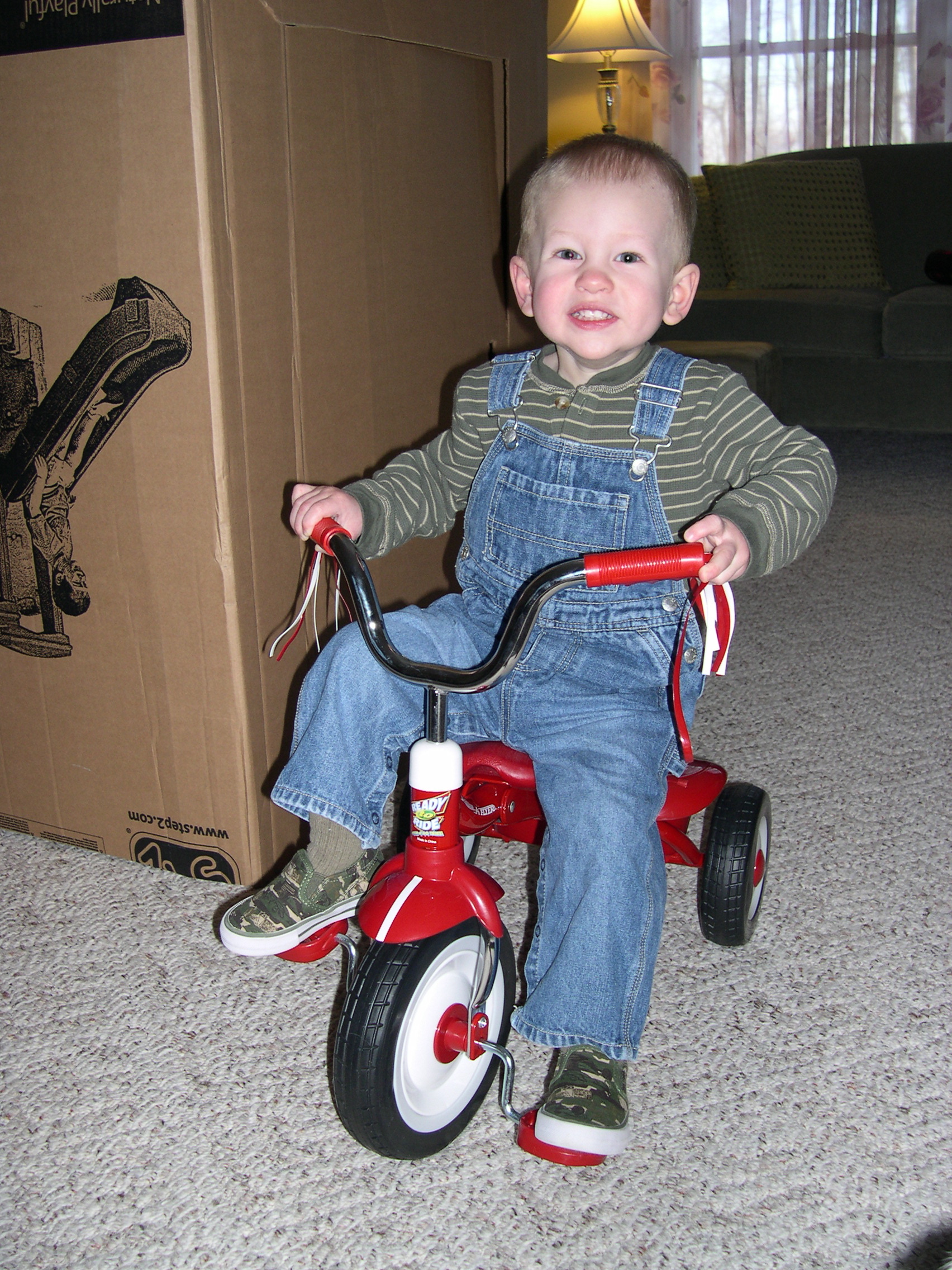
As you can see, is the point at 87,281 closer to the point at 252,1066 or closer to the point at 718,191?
the point at 252,1066

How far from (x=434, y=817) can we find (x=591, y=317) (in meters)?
0.42

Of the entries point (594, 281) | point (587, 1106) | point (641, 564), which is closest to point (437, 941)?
point (587, 1106)

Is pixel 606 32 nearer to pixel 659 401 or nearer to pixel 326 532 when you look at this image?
pixel 659 401

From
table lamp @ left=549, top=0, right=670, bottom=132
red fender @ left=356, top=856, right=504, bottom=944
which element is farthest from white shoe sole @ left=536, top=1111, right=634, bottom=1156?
table lamp @ left=549, top=0, right=670, bottom=132

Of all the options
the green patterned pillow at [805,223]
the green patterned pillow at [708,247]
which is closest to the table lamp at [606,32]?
the green patterned pillow at [708,247]

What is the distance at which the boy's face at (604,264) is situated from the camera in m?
0.89

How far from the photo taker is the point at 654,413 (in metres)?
0.90

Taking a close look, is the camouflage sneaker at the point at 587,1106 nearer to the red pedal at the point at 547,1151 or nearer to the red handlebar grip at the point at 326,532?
the red pedal at the point at 547,1151

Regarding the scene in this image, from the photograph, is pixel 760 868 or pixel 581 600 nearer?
pixel 581 600

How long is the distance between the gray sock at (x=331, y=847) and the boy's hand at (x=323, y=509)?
232 mm

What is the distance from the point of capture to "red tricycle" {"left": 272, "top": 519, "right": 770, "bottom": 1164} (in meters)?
0.71

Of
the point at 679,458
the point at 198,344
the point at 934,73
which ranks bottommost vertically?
the point at 679,458

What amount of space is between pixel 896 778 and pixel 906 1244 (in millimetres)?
670

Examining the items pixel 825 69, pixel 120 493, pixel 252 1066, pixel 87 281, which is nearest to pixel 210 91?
pixel 87 281
